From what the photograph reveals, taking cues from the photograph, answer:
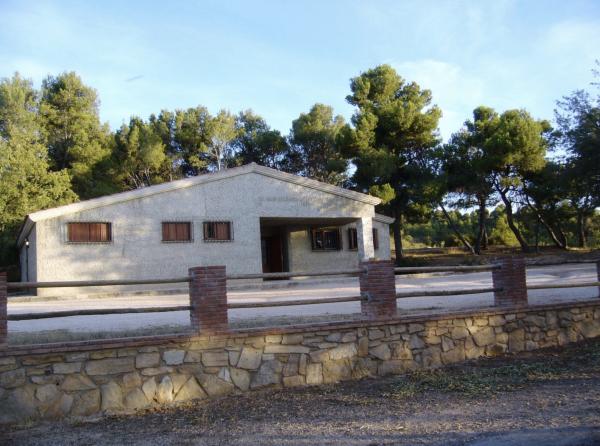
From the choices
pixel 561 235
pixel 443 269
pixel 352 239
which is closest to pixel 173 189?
pixel 352 239

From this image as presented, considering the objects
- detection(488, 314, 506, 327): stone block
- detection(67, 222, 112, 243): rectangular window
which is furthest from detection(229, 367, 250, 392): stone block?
detection(67, 222, 112, 243): rectangular window

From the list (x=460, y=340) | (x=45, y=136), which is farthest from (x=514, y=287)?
(x=45, y=136)

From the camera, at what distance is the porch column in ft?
76.7

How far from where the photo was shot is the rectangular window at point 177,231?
19.9 metres

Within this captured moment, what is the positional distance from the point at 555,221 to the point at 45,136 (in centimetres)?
3133

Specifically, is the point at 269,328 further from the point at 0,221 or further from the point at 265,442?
the point at 0,221

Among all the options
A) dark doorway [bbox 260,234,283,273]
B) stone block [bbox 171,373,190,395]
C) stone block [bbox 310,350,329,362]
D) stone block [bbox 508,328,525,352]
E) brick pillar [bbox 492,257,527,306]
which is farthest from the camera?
dark doorway [bbox 260,234,283,273]

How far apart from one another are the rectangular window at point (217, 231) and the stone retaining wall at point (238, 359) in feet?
42.1

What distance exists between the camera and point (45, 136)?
3466cm

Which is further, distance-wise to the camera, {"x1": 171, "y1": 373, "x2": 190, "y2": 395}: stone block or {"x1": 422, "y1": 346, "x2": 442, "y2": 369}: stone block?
{"x1": 422, "y1": 346, "x2": 442, "y2": 369}: stone block

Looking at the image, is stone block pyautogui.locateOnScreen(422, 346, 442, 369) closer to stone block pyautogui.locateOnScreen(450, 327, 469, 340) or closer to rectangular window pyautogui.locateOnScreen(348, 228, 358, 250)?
stone block pyautogui.locateOnScreen(450, 327, 469, 340)


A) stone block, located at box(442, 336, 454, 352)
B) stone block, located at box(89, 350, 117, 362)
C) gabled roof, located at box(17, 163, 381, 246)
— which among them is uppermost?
gabled roof, located at box(17, 163, 381, 246)

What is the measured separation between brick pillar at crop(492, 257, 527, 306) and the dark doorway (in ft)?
53.4

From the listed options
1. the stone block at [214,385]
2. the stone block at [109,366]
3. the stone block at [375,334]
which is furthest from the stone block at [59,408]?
the stone block at [375,334]
